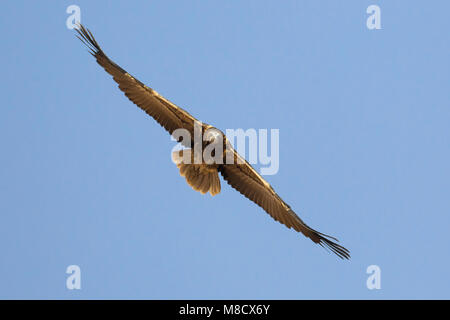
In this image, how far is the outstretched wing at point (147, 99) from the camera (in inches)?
485

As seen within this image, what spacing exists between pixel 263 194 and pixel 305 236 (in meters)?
1.09

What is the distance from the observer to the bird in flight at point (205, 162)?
485 inches

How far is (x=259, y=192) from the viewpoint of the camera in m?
13.3

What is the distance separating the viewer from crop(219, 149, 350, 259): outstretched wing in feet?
42.3

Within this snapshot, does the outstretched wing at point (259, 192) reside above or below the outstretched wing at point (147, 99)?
below
